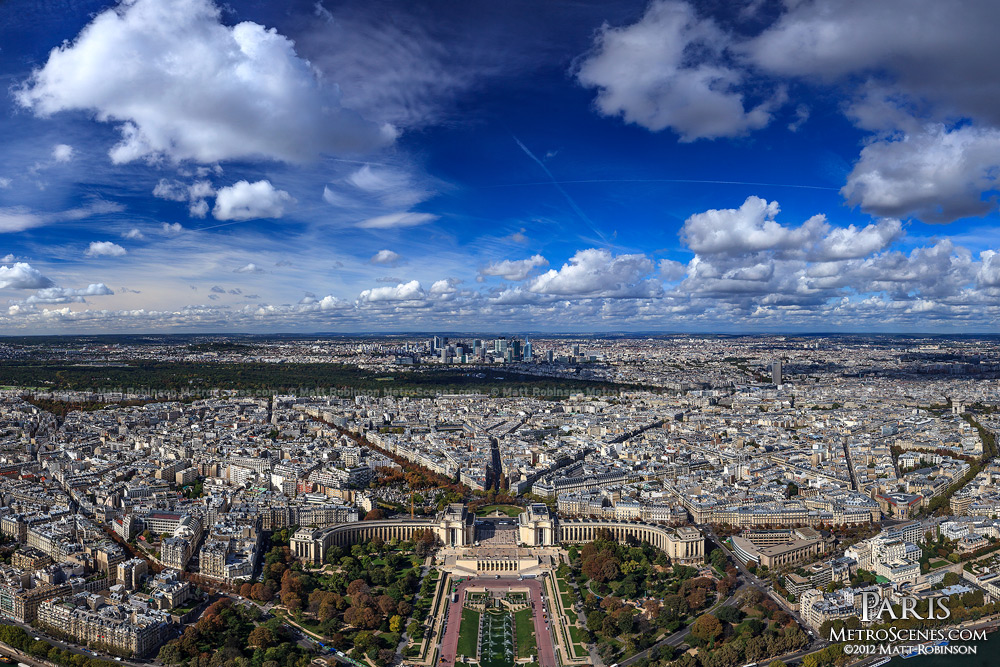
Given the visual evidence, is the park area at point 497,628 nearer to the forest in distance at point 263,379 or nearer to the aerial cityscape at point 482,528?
the aerial cityscape at point 482,528

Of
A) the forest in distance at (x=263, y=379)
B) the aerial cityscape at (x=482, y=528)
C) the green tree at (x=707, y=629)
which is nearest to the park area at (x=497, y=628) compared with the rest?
the aerial cityscape at (x=482, y=528)

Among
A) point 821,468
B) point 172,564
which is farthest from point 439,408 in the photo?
point 172,564

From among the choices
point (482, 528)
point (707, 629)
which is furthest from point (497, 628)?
point (482, 528)

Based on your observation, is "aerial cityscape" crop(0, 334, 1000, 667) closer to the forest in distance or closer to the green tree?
the green tree

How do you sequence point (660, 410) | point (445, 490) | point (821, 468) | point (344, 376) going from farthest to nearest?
point (344, 376) → point (660, 410) → point (821, 468) → point (445, 490)

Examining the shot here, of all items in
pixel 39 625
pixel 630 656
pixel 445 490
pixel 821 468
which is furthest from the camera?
pixel 821 468

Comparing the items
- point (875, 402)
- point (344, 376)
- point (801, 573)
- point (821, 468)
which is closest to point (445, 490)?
point (801, 573)

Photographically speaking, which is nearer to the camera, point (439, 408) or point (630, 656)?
point (630, 656)

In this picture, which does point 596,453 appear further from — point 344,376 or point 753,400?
point 344,376

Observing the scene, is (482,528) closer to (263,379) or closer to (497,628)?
(497,628)

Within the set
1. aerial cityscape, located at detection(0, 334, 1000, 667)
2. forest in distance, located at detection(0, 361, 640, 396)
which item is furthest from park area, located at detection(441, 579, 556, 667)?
forest in distance, located at detection(0, 361, 640, 396)
